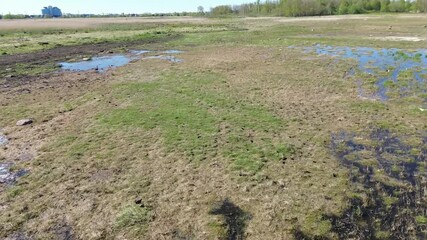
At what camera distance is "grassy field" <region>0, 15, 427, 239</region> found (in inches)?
276

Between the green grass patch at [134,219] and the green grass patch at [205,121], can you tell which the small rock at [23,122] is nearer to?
the green grass patch at [205,121]

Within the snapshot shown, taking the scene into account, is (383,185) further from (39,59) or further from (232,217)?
(39,59)

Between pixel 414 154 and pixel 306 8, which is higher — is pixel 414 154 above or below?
below

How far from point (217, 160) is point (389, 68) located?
57.5 ft

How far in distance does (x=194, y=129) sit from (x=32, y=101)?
33.6 feet

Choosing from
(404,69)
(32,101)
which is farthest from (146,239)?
(404,69)

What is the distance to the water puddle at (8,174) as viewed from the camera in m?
9.06

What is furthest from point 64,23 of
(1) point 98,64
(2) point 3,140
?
(2) point 3,140

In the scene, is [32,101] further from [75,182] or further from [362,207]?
[362,207]

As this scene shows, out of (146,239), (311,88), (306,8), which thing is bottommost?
(146,239)

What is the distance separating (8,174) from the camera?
30.9 ft

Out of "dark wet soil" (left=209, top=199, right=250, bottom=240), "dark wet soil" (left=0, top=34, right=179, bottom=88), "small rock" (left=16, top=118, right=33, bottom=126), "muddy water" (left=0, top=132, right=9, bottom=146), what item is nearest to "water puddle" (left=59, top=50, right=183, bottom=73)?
"dark wet soil" (left=0, top=34, right=179, bottom=88)

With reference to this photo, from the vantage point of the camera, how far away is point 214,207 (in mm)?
7590

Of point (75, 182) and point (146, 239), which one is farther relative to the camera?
point (75, 182)
